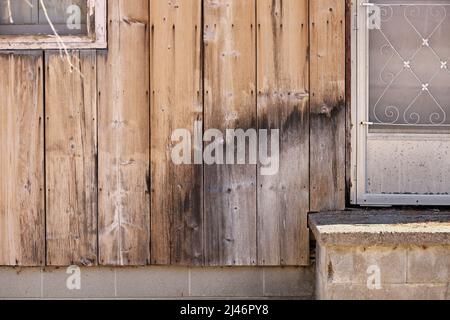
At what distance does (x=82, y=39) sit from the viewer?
4137mm

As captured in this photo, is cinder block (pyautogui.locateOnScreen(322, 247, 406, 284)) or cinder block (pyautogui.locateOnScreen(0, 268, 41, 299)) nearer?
cinder block (pyautogui.locateOnScreen(322, 247, 406, 284))

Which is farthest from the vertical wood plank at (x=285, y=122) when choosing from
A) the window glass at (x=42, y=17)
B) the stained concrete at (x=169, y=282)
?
the window glass at (x=42, y=17)

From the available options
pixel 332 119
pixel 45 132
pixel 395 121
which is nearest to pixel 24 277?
pixel 45 132

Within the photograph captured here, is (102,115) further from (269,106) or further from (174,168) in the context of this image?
(269,106)

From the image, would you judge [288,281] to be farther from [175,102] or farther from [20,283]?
[20,283]

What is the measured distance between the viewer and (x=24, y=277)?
4.25 m

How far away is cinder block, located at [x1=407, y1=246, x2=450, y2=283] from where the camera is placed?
3.61 meters

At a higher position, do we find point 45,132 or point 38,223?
point 45,132

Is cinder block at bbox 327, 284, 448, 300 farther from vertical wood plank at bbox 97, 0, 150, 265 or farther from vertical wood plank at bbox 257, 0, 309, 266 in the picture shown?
vertical wood plank at bbox 97, 0, 150, 265

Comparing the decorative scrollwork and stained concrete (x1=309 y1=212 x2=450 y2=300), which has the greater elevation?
the decorative scrollwork

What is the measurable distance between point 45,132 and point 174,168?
0.80m

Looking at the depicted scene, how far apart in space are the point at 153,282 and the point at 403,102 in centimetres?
186

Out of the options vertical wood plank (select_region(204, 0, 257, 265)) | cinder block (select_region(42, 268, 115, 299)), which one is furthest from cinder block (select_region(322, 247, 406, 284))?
cinder block (select_region(42, 268, 115, 299))

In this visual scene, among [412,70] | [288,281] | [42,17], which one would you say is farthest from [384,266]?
[42,17]
